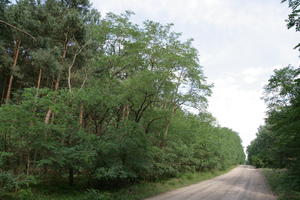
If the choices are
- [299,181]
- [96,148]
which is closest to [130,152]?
→ [96,148]

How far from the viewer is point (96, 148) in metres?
10.6

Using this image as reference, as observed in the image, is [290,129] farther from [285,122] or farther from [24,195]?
[24,195]

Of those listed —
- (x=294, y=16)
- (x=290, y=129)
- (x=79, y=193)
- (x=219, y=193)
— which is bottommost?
(x=219, y=193)

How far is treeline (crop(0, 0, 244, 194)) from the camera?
9703 millimetres

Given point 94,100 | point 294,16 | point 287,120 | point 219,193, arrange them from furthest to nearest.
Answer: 1. point 219,193
2. point 94,100
3. point 287,120
4. point 294,16

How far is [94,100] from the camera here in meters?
11.6

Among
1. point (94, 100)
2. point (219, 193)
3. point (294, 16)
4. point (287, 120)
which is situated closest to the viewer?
point (294, 16)

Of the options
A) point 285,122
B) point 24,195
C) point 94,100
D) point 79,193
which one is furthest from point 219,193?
point 24,195

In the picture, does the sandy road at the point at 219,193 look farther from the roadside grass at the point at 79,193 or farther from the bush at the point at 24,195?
the bush at the point at 24,195

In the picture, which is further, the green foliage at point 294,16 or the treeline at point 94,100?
the treeline at point 94,100

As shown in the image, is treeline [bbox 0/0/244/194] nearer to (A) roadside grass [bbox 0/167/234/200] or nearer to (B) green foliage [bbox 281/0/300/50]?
(A) roadside grass [bbox 0/167/234/200]

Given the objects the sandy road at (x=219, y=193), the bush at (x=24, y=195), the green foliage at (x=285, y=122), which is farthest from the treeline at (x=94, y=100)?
the green foliage at (x=285, y=122)

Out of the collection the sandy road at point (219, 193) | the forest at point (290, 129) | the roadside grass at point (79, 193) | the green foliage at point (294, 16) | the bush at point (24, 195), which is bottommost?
the sandy road at point (219, 193)

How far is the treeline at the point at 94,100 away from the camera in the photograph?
31.8ft
